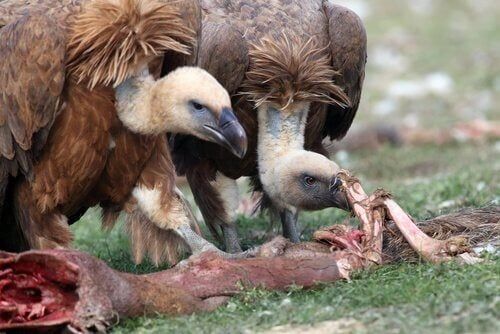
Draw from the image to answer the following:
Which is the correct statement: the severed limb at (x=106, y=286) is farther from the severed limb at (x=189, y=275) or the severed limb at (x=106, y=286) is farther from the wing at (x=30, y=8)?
the wing at (x=30, y=8)

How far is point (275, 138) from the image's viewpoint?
7.26 metres

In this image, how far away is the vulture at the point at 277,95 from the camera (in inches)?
276

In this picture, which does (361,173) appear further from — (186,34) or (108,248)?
(186,34)

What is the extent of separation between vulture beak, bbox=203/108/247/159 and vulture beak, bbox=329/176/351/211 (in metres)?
0.94

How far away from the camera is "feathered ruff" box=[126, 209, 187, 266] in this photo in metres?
6.55

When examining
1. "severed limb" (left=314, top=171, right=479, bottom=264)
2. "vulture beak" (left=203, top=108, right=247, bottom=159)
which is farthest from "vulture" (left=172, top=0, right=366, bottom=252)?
"vulture beak" (left=203, top=108, right=247, bottom=159)

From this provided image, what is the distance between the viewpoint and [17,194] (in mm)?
6398

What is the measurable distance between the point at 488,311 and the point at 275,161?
2706mm

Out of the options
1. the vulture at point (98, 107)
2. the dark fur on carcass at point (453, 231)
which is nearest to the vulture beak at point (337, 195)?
the dark fur on carcass at point (453, 231)

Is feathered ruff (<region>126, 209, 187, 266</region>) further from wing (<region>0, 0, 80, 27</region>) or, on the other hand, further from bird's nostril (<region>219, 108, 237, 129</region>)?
wing (<region>0, 0, 80, 27</region>)

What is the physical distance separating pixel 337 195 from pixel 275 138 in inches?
31.4

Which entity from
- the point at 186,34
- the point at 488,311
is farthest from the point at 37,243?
the point at 488,311

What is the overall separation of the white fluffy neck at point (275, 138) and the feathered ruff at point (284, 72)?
10cm

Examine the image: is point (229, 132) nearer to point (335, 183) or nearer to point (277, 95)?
point (335, 183)
